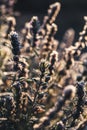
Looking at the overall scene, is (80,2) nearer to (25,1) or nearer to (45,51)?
(25,1)

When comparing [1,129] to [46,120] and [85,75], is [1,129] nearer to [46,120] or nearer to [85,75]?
[46,120]

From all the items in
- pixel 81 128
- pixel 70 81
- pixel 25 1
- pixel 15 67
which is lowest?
pixel 81 128

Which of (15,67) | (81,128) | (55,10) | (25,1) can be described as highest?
(25,1)

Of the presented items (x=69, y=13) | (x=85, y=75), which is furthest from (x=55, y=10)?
(x=69, y=13)

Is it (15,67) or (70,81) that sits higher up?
(70,81)

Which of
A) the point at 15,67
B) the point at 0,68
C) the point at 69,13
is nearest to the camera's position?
the point at 15,67

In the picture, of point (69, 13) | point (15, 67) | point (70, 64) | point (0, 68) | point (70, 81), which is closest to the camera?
point (15, 67)

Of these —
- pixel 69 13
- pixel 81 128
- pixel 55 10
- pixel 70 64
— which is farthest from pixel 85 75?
pixel 69 13

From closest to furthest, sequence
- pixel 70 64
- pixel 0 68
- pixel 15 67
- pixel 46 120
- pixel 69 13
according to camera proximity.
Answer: pixel 46 120, pixel 15 67, pixel 70 64, pixel 0 68, pixel 69 13

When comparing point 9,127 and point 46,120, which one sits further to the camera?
point 9,127
